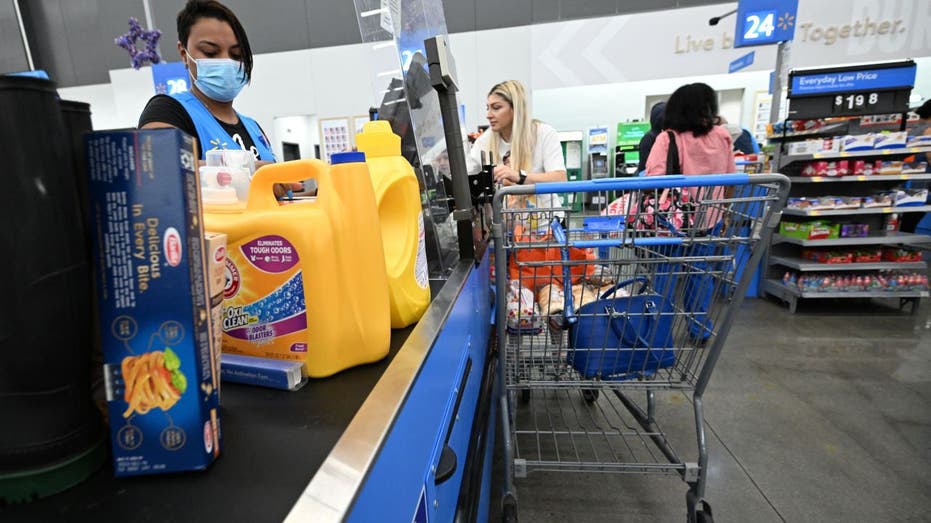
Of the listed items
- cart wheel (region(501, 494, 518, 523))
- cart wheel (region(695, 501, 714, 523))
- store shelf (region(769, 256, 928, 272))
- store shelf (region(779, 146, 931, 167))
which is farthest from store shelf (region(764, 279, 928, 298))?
cart wheel (region(501, 494, 518, 523))

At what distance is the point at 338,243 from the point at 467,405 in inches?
26.5

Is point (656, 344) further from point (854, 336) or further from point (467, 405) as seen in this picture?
point (854, 336)

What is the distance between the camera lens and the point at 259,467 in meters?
0.42

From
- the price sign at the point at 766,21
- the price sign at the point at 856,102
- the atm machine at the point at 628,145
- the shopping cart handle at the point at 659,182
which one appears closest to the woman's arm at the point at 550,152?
the shopping cart handle at the point at 659,182

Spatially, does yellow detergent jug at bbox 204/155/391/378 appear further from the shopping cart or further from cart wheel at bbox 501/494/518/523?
cart wheel at bbox 501/494/518/523

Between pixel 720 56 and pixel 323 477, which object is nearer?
pixel 323 477

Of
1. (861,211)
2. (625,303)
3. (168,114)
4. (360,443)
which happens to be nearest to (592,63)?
(861,211)

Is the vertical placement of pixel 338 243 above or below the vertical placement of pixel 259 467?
above

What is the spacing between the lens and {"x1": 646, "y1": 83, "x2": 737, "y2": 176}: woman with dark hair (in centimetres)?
282

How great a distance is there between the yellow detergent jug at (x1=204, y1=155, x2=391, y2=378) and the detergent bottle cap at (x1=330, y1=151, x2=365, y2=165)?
0.03m

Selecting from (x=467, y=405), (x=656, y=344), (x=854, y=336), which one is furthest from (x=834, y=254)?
(x=467, y=405)

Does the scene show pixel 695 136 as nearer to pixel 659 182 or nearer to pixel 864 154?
pixel 864 154

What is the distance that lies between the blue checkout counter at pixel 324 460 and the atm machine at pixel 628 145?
24.2ft

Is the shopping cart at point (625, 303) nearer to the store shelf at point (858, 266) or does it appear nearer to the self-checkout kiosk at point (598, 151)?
the store shelf at point (858, 266)
